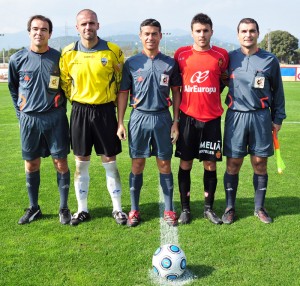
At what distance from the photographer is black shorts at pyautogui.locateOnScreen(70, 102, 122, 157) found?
3.78m

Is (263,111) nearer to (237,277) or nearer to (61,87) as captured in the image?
A: (237,277)

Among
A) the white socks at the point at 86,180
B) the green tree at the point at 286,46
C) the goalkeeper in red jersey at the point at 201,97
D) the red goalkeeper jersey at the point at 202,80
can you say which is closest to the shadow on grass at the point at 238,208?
the white socks at the point at 86,180

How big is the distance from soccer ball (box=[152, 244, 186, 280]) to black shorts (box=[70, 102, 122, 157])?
1.29 m

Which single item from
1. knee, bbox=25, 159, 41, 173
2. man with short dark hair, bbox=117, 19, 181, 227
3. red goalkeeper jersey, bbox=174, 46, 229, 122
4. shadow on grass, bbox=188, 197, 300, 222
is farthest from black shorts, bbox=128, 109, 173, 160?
knee, bbox=25, 159, 41, 173

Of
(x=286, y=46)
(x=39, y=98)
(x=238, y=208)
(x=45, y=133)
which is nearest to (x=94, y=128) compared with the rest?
(x=45, y=133)

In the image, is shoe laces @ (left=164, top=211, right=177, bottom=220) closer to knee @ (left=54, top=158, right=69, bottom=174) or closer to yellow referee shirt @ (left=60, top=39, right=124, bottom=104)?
knee @ (left=54, top=158, right=69, bottom=174)

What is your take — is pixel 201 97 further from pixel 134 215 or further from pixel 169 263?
pixel 169 263

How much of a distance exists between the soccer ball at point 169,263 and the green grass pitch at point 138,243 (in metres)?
0.12

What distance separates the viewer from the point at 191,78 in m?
3.76

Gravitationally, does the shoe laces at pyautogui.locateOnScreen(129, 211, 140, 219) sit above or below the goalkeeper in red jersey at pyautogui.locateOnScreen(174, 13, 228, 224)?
below

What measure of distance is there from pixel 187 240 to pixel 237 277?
72 cm

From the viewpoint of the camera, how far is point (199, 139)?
12.9ft

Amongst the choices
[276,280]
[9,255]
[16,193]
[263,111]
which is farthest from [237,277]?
[16,193]

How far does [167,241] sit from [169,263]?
2.18ft
